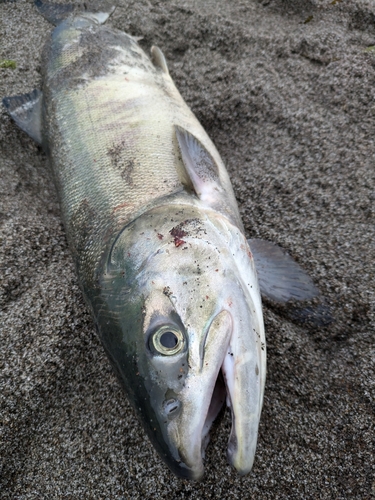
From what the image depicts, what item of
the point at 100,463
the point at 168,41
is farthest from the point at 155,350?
the point at 168,41

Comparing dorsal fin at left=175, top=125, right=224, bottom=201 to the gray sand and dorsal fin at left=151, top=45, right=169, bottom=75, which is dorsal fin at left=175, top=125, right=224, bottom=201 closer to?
the gray sand

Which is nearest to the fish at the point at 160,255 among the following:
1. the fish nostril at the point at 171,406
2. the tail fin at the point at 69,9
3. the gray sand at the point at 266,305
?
the fish nostril at the point at 171,406

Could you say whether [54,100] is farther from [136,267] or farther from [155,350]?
[155,350]

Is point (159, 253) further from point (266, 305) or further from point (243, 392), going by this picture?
point (266, 305)

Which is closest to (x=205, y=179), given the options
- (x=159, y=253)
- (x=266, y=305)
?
(x=159, y=253)

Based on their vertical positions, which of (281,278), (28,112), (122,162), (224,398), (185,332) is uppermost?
(28,112)

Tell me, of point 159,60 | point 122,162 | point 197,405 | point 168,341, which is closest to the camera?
point 197,405

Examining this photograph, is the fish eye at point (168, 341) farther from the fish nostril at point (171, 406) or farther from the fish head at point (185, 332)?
the fish nostril at point (171, 406)
